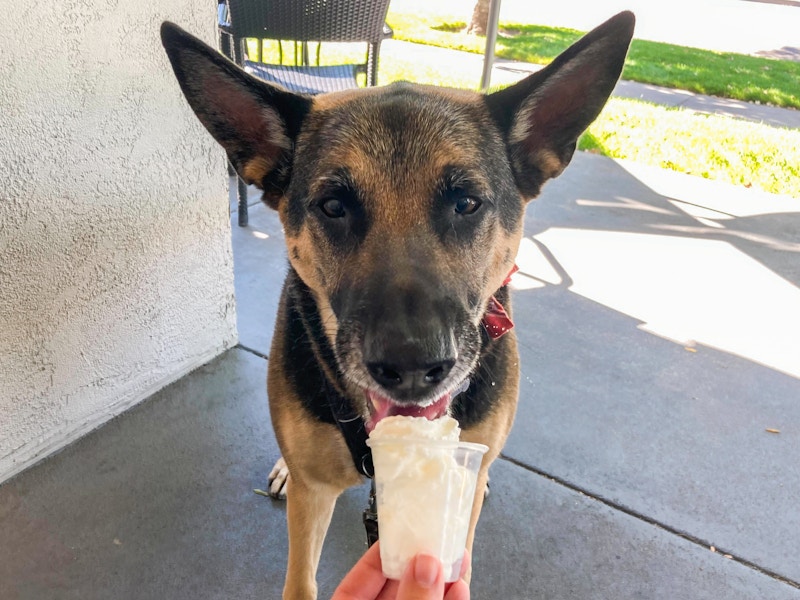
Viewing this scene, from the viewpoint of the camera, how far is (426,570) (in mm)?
1205

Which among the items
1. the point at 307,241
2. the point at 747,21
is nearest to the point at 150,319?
the point at 307,241

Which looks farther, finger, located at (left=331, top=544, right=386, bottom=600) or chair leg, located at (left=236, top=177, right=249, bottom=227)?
chair leg, located at (left=236, top=177, right=249, bottom=227)

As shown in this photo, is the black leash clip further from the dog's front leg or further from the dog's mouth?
the dog's mouth

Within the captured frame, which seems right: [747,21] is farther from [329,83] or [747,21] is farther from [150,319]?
[150,319]

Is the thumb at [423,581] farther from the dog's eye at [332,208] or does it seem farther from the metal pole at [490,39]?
the metal pole at [490,39]

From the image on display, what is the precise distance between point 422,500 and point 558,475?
5.34 ft

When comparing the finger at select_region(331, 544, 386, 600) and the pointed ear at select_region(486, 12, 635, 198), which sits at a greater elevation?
the pointed ear at select_region(486, 12, 635, 198)

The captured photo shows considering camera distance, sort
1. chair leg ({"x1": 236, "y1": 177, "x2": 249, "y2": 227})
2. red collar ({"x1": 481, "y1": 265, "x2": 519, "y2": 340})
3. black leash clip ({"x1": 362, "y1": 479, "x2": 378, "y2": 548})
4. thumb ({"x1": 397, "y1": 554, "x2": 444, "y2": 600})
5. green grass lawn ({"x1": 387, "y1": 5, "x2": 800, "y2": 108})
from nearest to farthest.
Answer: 1. thumb ({"x1": 397, "y1": 554, "x2": 444, "y2": 600})
2. black leash clip ({"x1": 362, "y1": 479, "x2": 378, "y2": 548})
3. red collar ({"x1": 481, "y1": 265, "x2": 519, "y2": 340})
4. chair leg ({"x1": 236, "y1": 177, "x2": 249, "y2": 227})
5. green grass lawn ({"x1": 387, "y1": 5, "x2": 800, "y2": 108})

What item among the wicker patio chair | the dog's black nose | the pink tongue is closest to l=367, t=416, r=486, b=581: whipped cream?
the dog's black nose

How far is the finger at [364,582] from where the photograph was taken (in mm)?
1374

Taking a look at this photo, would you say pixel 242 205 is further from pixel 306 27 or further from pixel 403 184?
pixel 403 184

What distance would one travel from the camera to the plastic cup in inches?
50.9

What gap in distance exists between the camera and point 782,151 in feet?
22.0

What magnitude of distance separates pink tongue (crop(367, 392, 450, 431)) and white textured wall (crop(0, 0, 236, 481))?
1.55 metres
